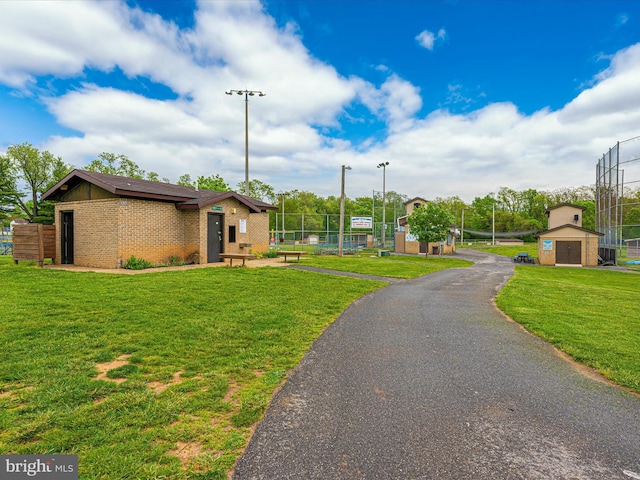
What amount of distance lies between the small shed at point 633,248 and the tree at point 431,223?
1228cm

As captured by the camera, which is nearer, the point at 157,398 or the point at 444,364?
the point at 157,398

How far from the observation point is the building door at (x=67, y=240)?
14781mm

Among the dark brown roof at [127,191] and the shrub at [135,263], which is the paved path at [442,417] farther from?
the dark brown roof at [127,191]

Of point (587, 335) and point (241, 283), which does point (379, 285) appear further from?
point (587, 335)

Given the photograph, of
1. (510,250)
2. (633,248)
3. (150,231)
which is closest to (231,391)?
(150,231)

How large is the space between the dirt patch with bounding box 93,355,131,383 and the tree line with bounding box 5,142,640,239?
24.2 m

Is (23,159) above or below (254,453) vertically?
above

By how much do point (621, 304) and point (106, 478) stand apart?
12034mm

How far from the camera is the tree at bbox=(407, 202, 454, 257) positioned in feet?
88.6

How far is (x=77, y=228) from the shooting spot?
569 inches

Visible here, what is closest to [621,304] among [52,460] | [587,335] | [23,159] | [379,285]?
[587,335]

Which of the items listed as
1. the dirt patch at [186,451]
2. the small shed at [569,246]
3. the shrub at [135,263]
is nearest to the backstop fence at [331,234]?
the small shed at [569,246]

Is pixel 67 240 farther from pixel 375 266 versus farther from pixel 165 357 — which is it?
pixel 375 266

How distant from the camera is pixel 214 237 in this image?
16281 millimetres
